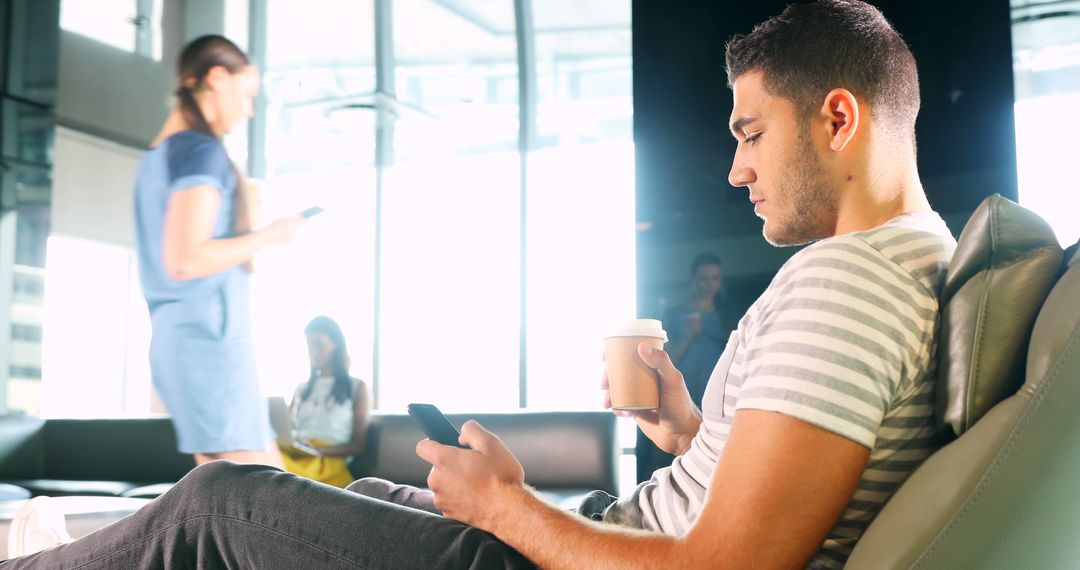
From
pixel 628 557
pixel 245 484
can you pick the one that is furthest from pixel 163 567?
pixel 628 557

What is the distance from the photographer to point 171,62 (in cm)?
720

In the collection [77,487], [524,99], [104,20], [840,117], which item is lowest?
[77,487]

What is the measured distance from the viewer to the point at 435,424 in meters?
1.33

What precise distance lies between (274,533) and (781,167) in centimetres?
81

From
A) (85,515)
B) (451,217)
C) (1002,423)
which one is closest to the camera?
(1002,423)

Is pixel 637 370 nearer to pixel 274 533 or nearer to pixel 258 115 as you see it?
pixel 274 533

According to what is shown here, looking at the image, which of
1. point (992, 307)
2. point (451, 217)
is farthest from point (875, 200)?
point (451, 217)

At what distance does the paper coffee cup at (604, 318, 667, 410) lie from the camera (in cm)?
149

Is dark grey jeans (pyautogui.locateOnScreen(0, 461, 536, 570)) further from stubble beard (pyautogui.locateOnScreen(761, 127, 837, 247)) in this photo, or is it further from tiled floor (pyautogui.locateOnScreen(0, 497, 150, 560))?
tiled floor (pyautogui.locateOnScreen(0, 497, 150, 560))

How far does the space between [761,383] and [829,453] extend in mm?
98

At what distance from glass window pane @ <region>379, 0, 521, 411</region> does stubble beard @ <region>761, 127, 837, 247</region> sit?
15.6 ft

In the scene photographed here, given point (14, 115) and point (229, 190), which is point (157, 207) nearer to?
point (229, 190)

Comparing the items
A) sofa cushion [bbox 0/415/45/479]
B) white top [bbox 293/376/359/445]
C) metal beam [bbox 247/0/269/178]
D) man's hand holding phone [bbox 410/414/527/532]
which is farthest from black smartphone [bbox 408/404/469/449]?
metal beam [bbox 247/0/269/178]

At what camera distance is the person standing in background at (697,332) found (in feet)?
12.3
